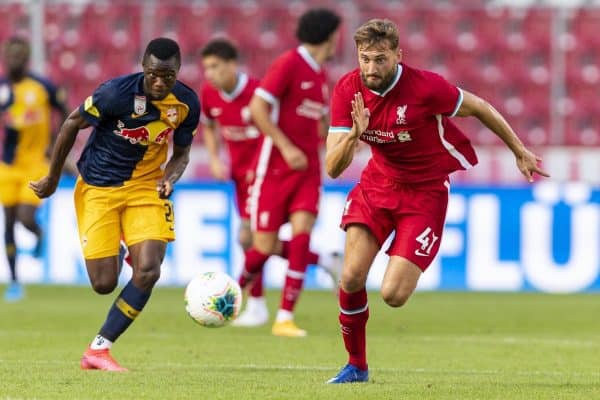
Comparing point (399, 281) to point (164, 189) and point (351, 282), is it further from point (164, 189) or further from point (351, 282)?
point (164, 189)

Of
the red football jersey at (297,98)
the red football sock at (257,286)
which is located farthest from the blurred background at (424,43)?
the red football jersey at (297,98)

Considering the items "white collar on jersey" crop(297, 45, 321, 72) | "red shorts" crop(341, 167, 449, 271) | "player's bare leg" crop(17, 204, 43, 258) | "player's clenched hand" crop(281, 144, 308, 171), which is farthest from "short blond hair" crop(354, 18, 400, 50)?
"player's bare leg" crop(17, 204, 43, 258)

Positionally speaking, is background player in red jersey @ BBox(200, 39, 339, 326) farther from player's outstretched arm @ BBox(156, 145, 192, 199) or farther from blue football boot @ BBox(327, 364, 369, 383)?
blue football boot @ BBox(327, 364, 369, 383)

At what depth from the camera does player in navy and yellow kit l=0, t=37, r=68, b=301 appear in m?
14.2

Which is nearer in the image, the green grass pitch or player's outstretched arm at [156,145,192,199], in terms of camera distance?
the green grass pitch

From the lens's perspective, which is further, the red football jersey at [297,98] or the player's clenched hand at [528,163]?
the red football jersey at [297,98]

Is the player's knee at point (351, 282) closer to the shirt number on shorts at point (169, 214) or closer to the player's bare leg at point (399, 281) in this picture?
the player's bare leg at point (399, 281)

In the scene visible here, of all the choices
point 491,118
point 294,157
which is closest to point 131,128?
point 491,118

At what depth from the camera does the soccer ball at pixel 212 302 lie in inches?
317

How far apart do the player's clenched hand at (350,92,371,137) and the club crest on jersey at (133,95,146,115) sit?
1.61 meters

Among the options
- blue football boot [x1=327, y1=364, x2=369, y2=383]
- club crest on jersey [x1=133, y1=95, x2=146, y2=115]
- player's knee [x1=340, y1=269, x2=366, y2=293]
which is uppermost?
club crest on jersey [x1=133, y1=95, x2=146, y2=115]

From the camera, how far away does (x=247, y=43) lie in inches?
771

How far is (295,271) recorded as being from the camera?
36.3ft

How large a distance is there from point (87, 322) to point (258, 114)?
252 centimetres
